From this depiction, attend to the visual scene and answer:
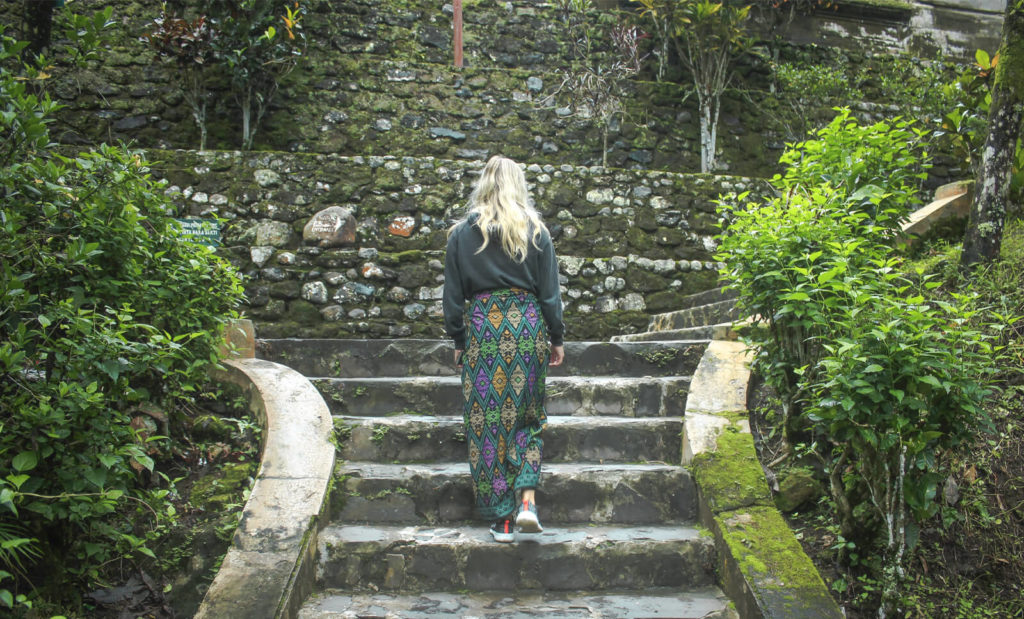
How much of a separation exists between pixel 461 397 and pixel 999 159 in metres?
3.19

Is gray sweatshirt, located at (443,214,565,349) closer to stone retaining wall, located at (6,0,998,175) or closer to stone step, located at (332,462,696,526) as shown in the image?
stone step, located at (332,462,696,526)

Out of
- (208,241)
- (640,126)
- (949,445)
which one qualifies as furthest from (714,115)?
(949,445)

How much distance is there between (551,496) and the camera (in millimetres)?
2939

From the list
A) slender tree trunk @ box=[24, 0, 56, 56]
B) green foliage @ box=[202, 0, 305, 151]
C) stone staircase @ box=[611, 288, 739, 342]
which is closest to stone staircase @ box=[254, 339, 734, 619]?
stone staircase @ box=[611, 288, 739, 342]

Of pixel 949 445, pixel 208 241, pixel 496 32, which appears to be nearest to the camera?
pixel 949 445

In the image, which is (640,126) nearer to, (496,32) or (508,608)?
(496,32)

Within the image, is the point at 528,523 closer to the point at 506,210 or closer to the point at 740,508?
the point at 740,508

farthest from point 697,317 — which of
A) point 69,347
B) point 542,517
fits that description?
point 69,347

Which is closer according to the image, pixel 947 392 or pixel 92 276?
pixel 947 392

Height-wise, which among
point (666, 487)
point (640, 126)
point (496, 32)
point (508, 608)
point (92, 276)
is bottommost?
point (508, 608)

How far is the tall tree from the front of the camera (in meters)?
3.67

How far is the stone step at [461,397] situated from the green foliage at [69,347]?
3.40 feet

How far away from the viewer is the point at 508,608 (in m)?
2.45

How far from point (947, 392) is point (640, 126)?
18.9 ft
